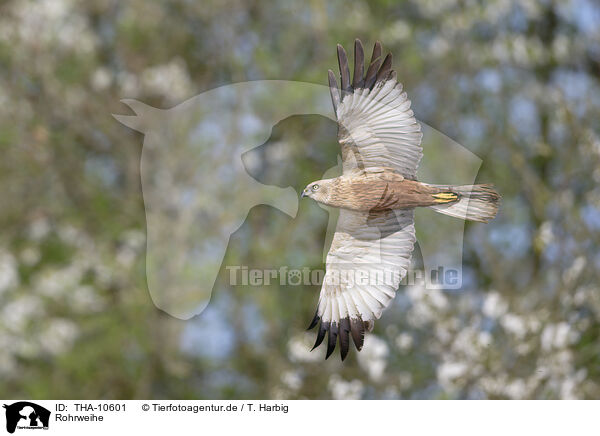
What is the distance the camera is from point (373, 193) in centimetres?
73

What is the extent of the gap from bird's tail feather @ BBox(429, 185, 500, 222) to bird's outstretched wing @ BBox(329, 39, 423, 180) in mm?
56

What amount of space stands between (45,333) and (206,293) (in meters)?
0.83

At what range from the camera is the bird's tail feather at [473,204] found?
707 mm

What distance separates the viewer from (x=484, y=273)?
2.05m

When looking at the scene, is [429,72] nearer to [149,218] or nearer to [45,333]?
[149,218]

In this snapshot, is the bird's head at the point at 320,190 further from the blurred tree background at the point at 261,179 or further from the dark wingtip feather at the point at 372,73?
the blurred tree background at the point at 261,179

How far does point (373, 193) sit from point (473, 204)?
114 mm

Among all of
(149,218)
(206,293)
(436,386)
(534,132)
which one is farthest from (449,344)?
(149,218)
